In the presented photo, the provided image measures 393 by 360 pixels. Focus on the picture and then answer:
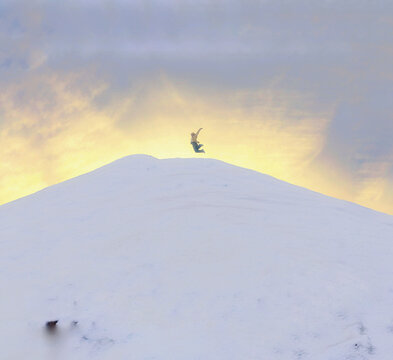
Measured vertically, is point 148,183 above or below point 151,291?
above

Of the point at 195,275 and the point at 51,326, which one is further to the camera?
the point at 195,275

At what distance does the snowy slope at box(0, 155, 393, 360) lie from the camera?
675cm

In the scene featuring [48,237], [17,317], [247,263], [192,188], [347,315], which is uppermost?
[192,188]

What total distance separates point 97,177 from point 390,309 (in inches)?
344

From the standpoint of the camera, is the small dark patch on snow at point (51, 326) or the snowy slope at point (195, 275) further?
the small dark patch on snow at point (51, 326)

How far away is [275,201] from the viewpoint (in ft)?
37.9

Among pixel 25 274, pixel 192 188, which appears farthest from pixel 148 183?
pixel 25 274

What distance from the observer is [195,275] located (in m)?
8.19

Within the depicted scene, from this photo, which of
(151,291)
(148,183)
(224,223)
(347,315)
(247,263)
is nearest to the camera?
(347,315)

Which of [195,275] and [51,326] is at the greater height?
[195,275]

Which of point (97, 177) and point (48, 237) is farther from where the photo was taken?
point (97, 177)

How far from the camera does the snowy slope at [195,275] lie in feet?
22.1

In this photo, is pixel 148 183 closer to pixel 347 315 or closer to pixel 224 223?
pixel 224 223

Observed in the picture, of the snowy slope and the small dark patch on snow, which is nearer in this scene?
the snowy slope
